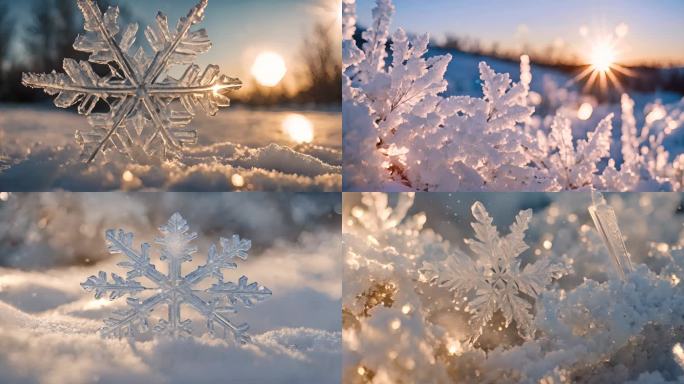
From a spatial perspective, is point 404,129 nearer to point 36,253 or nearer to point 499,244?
point 499,244

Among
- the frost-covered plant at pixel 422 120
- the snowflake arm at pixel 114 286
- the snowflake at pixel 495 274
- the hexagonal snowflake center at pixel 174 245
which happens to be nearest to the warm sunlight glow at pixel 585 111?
the frost-covered plant at pixel 422 120

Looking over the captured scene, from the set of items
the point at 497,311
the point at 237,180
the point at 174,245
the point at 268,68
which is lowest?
the point at 497,311

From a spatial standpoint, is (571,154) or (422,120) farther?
(571,154)

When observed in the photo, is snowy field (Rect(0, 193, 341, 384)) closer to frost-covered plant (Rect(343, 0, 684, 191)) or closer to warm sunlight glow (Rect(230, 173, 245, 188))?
warm sunlight glow (Rect(230, 173, 245, 188))

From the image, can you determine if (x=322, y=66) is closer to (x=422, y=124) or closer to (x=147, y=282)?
(x=422, y=124)

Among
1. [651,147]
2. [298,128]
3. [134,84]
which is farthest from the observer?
[651,147]

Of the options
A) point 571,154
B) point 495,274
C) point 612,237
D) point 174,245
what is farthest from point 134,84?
point 612,237

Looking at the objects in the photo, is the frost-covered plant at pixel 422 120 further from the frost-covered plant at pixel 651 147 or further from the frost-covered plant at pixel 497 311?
the frost-covered plant at pixel 651 147

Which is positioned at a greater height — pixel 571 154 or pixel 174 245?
pixel 571 154

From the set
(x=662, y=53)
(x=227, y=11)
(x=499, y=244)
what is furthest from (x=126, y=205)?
(x=662, y=53)
